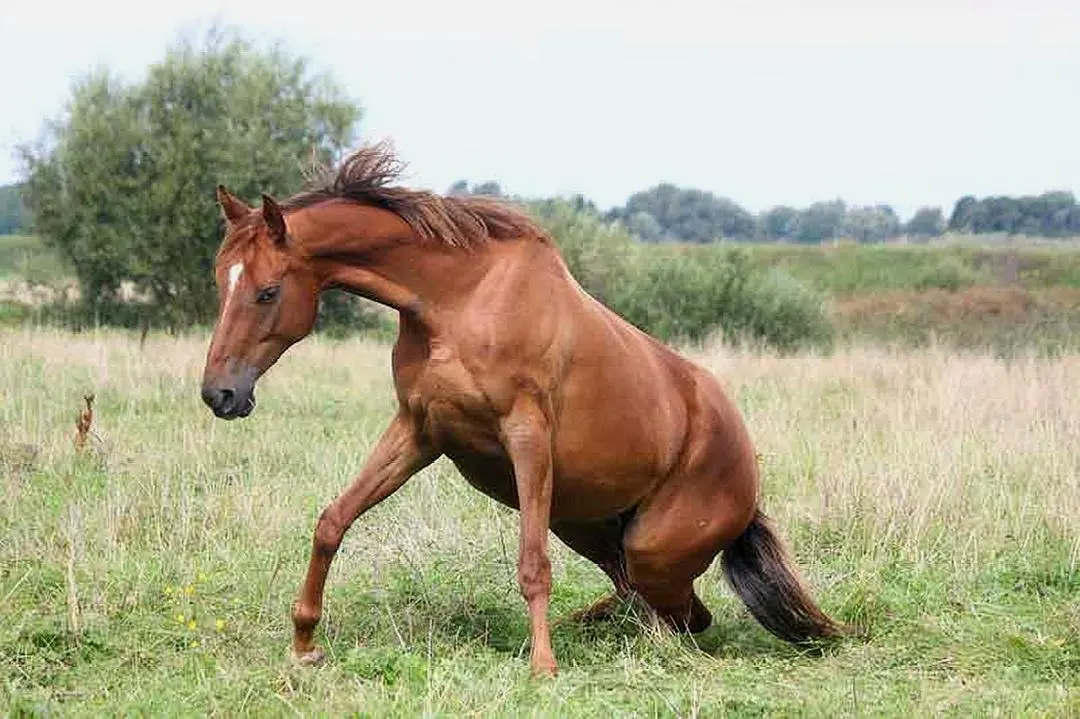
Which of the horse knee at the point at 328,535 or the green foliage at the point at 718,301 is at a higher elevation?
the horse knee at the point at 328,535

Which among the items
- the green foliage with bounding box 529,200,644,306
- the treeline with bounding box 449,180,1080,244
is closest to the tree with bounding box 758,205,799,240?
the treeline with bounding box 449,180,1080,244

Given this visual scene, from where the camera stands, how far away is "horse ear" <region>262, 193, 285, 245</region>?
17.5 ft

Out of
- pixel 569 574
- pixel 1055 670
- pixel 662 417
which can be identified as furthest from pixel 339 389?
pixel 1055 670

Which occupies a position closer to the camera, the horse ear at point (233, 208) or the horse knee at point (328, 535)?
the horse ear at point (233, 208)

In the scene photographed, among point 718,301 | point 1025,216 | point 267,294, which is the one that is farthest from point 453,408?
point 1025,216

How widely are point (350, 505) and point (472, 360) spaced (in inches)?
32.1

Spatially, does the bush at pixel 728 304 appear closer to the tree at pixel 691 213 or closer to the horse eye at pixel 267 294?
the horse eye at pixel 267 294

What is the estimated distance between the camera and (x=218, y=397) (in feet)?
17.5

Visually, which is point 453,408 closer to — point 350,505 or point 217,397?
point 350,505

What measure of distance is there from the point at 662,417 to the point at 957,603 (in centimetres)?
188

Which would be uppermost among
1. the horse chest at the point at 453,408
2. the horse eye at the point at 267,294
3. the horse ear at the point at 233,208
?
the horse ear at the point at 233,208

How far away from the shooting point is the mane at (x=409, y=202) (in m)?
5.75

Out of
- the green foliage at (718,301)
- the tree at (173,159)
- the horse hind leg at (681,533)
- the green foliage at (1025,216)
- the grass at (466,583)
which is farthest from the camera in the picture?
the green foliage at (1025,216)

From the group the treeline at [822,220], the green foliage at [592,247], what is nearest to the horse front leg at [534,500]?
the green foliage at [592,247]
